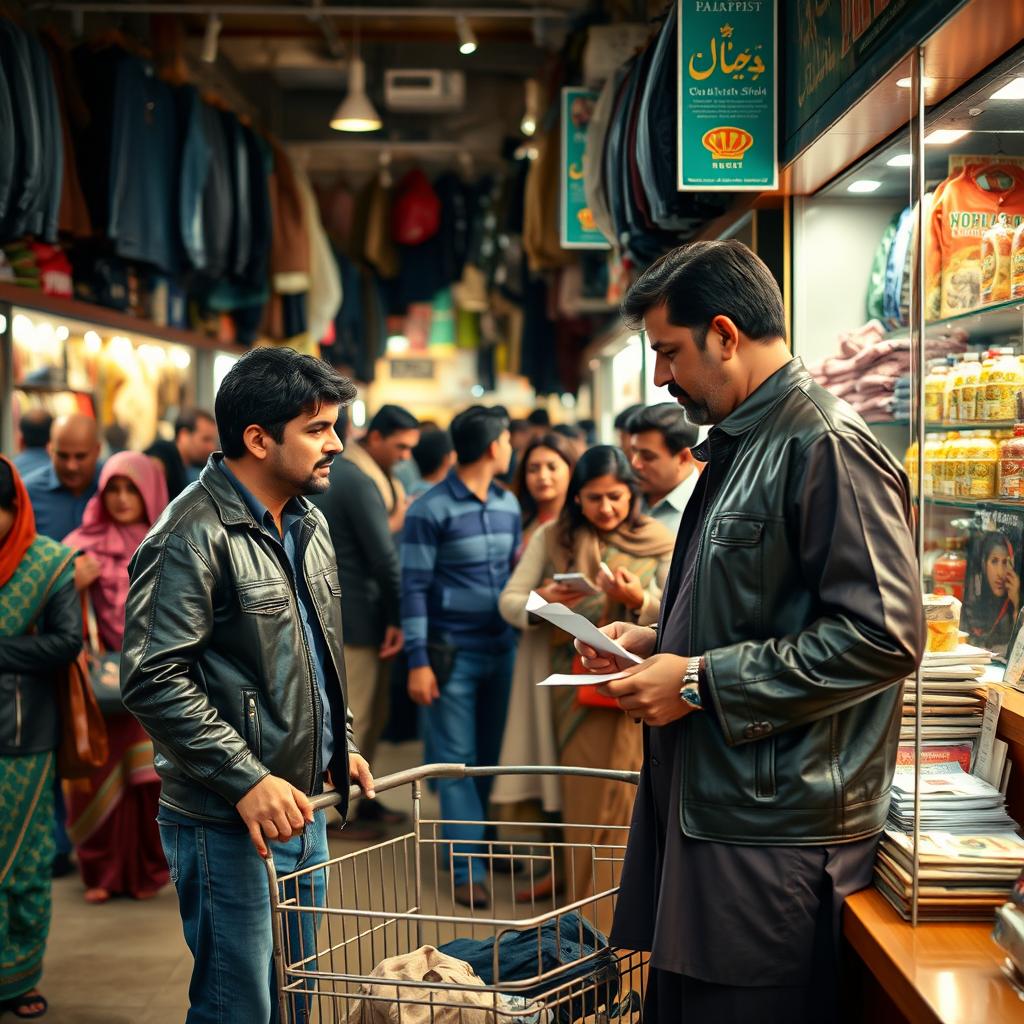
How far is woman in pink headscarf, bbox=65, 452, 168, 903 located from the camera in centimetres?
467

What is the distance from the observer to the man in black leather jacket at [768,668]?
1.76 m

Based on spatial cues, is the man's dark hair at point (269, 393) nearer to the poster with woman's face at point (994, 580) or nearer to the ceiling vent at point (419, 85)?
the poster with woman's face at point (994, 580)

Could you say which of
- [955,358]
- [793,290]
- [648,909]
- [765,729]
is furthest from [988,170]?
[648,909]

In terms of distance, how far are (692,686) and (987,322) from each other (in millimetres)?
1278

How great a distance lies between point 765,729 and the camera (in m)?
1.78

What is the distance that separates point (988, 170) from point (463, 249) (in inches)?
337

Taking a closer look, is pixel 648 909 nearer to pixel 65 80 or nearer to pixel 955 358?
pixel 955 358

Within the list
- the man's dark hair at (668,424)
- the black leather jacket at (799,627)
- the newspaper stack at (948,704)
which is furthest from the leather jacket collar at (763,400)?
the man's dark hair at (668,424)

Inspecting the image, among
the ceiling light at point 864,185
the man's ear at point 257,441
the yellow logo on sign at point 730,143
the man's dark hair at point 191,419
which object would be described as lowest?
the man's ear at point 257,441

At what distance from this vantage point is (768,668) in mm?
1765

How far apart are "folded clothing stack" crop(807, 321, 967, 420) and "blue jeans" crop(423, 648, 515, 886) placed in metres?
1.99

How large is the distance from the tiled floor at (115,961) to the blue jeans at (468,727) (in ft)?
3.56

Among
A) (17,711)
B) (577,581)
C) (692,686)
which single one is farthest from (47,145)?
(692,686)

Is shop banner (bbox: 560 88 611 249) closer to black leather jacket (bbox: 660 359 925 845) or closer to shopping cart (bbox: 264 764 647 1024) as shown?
shopping cart (bbox: 264 764 647 1024)
